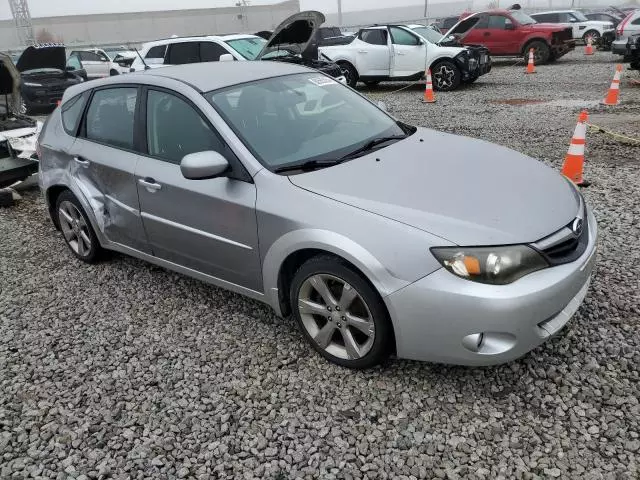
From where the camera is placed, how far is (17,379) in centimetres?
311

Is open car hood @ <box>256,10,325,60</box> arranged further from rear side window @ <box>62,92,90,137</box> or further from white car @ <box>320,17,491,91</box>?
rear side window @ <box>62,92,90,137</box>

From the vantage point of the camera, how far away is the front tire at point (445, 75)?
42.7 feet

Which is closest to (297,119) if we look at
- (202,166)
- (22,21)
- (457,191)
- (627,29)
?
(202,166)

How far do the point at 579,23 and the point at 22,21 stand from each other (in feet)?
115

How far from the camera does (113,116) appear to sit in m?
3.93

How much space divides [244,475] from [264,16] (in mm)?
65530

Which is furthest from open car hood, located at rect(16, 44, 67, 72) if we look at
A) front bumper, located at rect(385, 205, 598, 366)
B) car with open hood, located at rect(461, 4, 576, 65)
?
car with open hood, located at rect(461, 4, 576, 65)

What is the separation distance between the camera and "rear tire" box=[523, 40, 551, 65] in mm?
16922

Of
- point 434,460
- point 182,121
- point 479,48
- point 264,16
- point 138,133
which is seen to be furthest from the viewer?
point 264,16

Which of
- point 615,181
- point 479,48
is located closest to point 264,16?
point 479,48

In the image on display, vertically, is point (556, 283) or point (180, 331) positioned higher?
point (556, 283)

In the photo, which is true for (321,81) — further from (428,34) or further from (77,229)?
(428,34)

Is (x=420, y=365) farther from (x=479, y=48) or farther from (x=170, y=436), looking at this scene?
(x=479, y=48)

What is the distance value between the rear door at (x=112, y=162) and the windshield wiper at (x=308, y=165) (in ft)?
3.96
